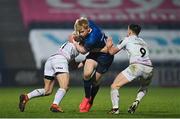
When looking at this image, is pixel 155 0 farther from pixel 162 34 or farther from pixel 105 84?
pixel 105 84

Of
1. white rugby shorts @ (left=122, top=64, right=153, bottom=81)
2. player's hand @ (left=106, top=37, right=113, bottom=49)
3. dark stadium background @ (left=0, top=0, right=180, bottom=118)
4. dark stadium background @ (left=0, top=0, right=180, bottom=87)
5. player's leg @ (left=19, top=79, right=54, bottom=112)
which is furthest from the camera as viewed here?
dark stadium background @ (left=0, top=0, right=180, bottom=118)

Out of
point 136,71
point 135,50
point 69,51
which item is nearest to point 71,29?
point 69,51

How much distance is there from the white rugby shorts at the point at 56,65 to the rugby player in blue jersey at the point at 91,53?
376 mm

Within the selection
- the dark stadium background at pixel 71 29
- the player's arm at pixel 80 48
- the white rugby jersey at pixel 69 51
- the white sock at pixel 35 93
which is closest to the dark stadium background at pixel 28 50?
the dark stadium background at pixel 71 29

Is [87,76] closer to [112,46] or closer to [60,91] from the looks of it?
[60,91]

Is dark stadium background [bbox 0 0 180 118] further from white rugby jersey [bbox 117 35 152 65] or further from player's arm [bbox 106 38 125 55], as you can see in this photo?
white rugby jersey [bbox 117 35 152 65]

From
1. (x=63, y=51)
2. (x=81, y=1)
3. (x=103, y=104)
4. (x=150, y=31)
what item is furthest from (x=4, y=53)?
(x=63, y=51)

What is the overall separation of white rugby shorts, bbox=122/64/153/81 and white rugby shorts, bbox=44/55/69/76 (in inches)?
47.3

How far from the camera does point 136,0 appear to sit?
2897 cm

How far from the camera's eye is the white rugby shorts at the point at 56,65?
43.3 ft

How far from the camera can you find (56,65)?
13.2 meters

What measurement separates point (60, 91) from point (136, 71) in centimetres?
148

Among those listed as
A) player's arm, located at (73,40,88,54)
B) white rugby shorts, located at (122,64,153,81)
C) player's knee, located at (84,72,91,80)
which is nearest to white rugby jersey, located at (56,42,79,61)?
player's arm, located at (73,40,88,54)

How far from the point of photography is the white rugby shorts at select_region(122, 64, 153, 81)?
12711mm
